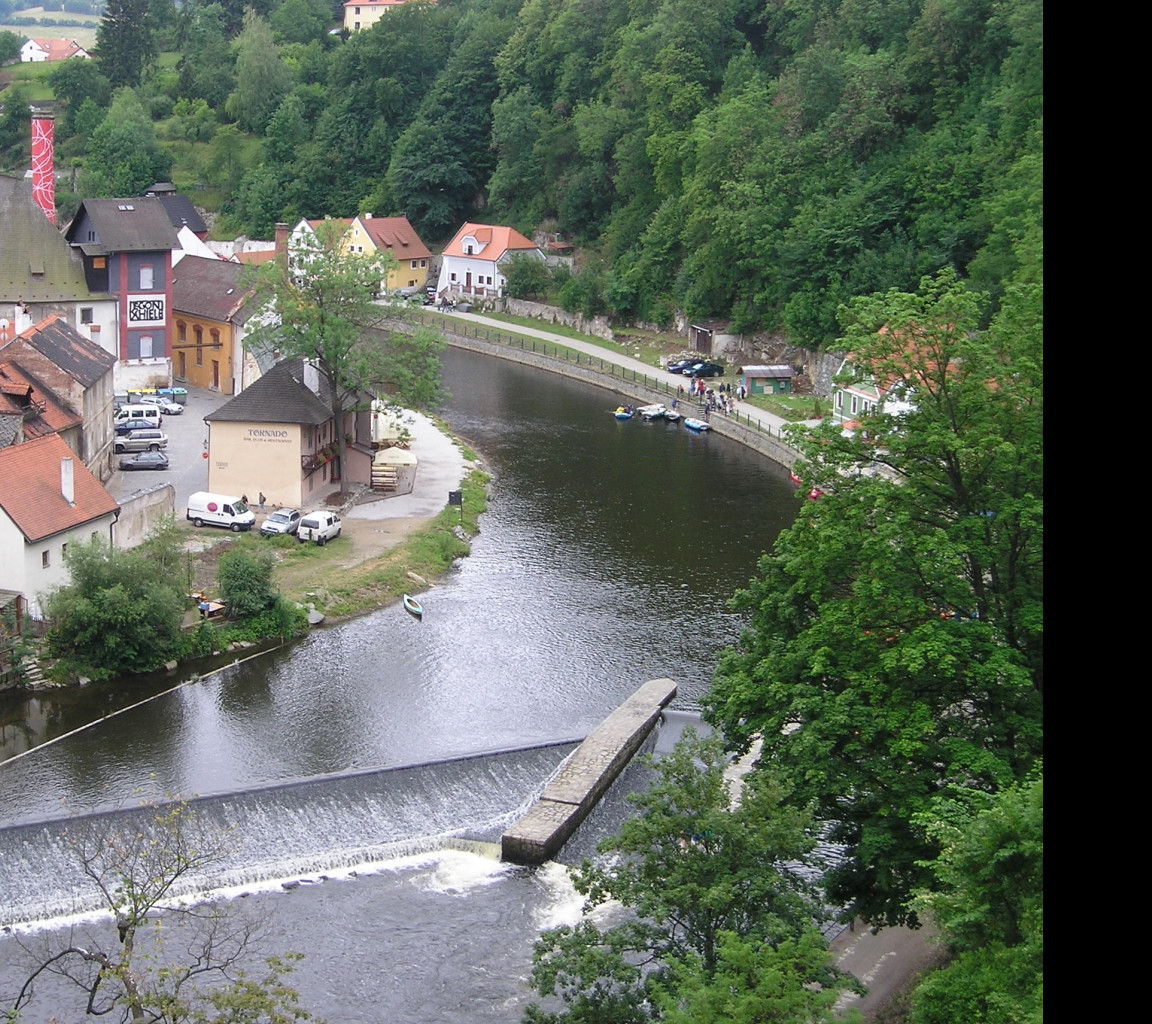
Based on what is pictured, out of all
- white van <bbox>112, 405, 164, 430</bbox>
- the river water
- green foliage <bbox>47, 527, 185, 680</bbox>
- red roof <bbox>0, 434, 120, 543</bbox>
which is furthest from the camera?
white van <bbox>112, 405, 164, 430</bbox>

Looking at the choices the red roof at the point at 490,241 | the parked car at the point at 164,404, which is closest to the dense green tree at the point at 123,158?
the red roof at the point at 490,241

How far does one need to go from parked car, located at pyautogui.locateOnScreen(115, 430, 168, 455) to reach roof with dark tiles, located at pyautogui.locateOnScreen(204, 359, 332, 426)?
3944mm

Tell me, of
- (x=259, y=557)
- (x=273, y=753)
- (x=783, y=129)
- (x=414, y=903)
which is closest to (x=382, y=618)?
(x=259, y=557)

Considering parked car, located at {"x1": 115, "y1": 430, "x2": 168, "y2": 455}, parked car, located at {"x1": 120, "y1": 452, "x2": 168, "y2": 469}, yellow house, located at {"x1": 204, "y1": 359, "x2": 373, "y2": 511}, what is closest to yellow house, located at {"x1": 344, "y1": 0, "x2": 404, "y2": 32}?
parked car, located at {"x1": 115, "y1": 430, "x2": 168, "y2": 455}

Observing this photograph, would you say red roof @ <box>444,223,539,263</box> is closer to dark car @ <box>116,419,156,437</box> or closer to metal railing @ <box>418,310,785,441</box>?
metal railing @ <box>418,310,785,441</box>

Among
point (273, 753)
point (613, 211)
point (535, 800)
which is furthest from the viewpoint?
point (613, 211)

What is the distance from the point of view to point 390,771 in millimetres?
Answer: 22922

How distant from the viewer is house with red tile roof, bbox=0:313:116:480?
1363 inches

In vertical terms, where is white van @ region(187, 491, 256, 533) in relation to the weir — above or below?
above

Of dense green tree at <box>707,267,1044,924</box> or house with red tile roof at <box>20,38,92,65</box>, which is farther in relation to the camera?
house with red tile roof at <box>20,38,92,65</box>

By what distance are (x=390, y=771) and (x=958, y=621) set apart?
10484mm

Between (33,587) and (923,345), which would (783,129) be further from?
(923,345)

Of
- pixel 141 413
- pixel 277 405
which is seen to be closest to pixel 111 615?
pixel 277 405

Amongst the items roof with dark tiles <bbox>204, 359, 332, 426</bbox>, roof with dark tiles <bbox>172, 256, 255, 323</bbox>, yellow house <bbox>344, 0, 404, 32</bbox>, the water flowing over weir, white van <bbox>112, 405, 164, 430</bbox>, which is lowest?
the water flowing over weir
